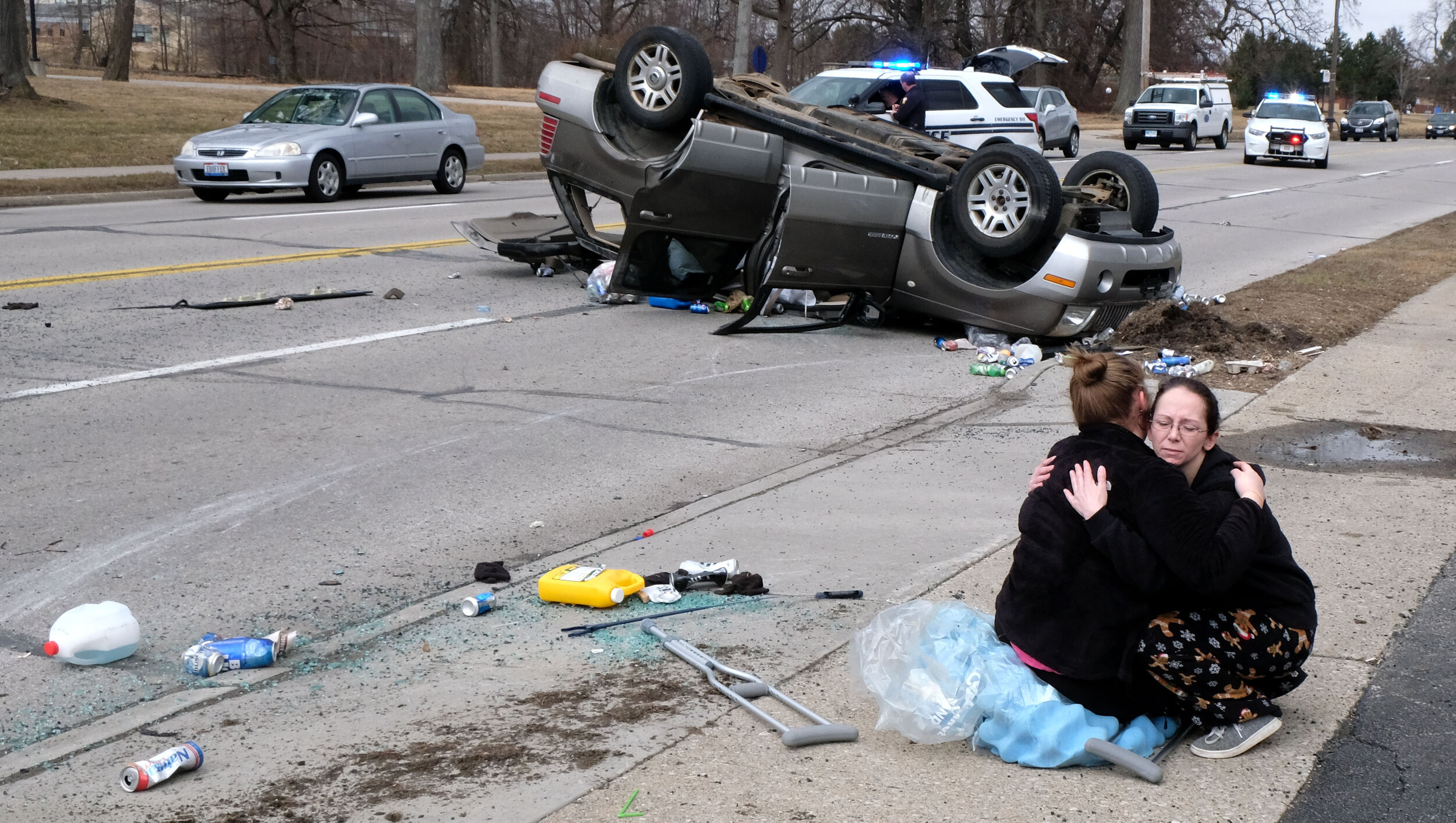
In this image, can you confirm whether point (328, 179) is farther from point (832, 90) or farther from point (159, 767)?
point (159, 767)

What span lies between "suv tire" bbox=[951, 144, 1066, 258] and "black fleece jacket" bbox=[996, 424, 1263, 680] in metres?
5.88

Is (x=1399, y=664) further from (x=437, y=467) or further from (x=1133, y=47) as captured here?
(x=1133, y=47)

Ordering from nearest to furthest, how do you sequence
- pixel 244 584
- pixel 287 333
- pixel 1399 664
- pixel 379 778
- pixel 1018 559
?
pixel 379 778
pixel 1018 559
pixel 1399 664
pixel 244 584
pixel 287 333

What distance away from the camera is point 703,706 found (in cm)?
393

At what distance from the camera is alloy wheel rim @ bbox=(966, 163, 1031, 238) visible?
9422 mm

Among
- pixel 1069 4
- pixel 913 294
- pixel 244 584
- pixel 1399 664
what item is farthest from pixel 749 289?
pixel 1069 4

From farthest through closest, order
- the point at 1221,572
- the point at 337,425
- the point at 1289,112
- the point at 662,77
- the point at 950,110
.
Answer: the point at 1289,112, the point at 950,110, the point at 662,77, the point at 337,425, the point at 1221,572

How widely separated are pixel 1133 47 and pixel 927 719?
57.5 meters

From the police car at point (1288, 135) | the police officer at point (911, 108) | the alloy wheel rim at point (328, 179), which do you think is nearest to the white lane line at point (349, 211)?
the alloy wheel rim at point (328, 179)

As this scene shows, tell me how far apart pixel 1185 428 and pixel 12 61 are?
29.6 meters

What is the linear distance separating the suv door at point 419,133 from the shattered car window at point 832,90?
5.18 m

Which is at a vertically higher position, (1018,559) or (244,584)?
(1018,559)

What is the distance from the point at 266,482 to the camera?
6.22 m

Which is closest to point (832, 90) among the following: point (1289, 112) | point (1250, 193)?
point (1250, 193)
